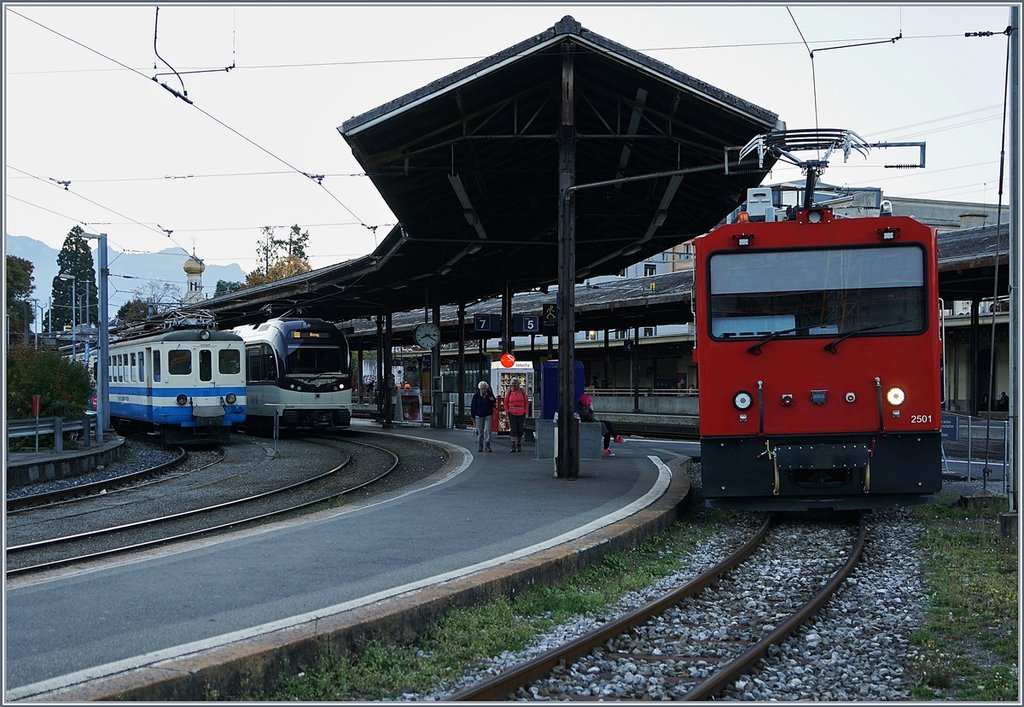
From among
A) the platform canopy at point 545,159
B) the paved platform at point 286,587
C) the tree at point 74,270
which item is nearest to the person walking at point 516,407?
the platform canopy at point 545,159

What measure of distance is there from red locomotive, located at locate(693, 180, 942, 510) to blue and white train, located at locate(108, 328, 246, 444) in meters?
18.1

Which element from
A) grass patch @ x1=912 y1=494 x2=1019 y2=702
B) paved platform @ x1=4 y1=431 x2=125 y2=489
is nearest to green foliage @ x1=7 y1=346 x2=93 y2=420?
paved platform @ x1=4 y1=431 x2=125 y2=489

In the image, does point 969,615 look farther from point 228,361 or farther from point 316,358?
point 316,358

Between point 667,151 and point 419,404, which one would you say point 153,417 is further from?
point 667,151

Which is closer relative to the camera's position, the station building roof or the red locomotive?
the red locomotive

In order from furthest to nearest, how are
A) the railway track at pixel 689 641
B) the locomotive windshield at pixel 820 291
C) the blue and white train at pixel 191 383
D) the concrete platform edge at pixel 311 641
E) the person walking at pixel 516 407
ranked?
the blue and white train at pixel 191 383
the person walking at pixel 516 407
the locomotive windshield at pixel 820 291
the railway track at pixel 689 641
the concrete platform edge at pixel 311 641

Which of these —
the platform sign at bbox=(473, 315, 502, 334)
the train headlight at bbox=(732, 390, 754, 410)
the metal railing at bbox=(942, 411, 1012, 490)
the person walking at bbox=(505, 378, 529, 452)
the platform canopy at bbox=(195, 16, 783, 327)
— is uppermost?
the platform canopy at bbox=(195, 16, 783, 327)

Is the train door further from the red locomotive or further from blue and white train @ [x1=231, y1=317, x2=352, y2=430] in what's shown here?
the red locomotive

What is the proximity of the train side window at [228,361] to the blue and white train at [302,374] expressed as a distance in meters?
1.09

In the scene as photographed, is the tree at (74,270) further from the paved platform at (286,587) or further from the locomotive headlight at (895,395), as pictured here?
the locomotive headlight at (895,395)

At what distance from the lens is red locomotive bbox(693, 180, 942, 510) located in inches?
422

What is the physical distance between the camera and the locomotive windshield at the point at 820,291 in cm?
1084

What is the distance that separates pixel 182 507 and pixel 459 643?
9008mm

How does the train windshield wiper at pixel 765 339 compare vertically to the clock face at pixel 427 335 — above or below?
below
